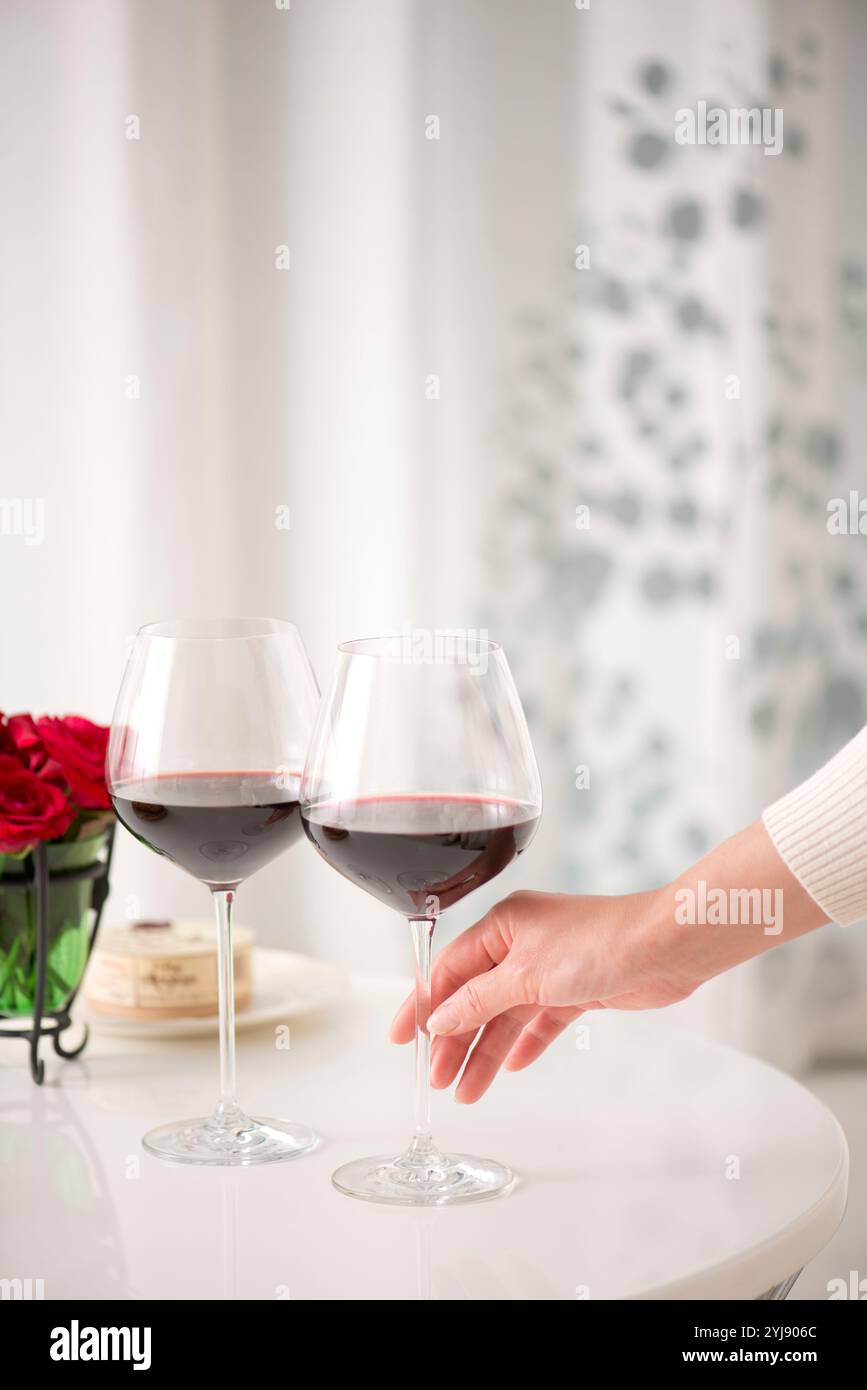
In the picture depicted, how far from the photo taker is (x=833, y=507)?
2609 mm

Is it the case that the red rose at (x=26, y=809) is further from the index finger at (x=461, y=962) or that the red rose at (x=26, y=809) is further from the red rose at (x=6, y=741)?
the index finger at (x=461, y=962)

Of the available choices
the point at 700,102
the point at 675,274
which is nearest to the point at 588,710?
the point at 675,274

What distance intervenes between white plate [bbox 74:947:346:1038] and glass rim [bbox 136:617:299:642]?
1.23 ft

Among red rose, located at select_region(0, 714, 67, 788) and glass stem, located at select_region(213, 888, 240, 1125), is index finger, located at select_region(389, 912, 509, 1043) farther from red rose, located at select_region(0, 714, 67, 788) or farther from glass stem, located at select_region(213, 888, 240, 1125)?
red rose, located at select_region(0, 714, 67, 788)

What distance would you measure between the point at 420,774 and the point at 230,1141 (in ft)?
0.98

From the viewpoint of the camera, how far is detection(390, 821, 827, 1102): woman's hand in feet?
2.99

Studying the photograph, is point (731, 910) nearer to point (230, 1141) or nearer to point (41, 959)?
point (230, 1141)

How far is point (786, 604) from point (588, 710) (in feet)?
1.32

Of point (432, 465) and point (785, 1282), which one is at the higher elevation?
point (432, 465)

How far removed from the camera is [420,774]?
0.81 m

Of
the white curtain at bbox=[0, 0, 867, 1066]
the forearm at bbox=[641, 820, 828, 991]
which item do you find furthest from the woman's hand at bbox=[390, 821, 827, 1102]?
the white curtain at bbox=[0, 0, 867, 1066]

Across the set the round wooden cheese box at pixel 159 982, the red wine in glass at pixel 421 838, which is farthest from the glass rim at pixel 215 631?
the round wooden cheese box at pixel 159 982

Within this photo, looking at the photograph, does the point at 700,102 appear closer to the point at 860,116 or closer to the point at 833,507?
the point at 860,116
